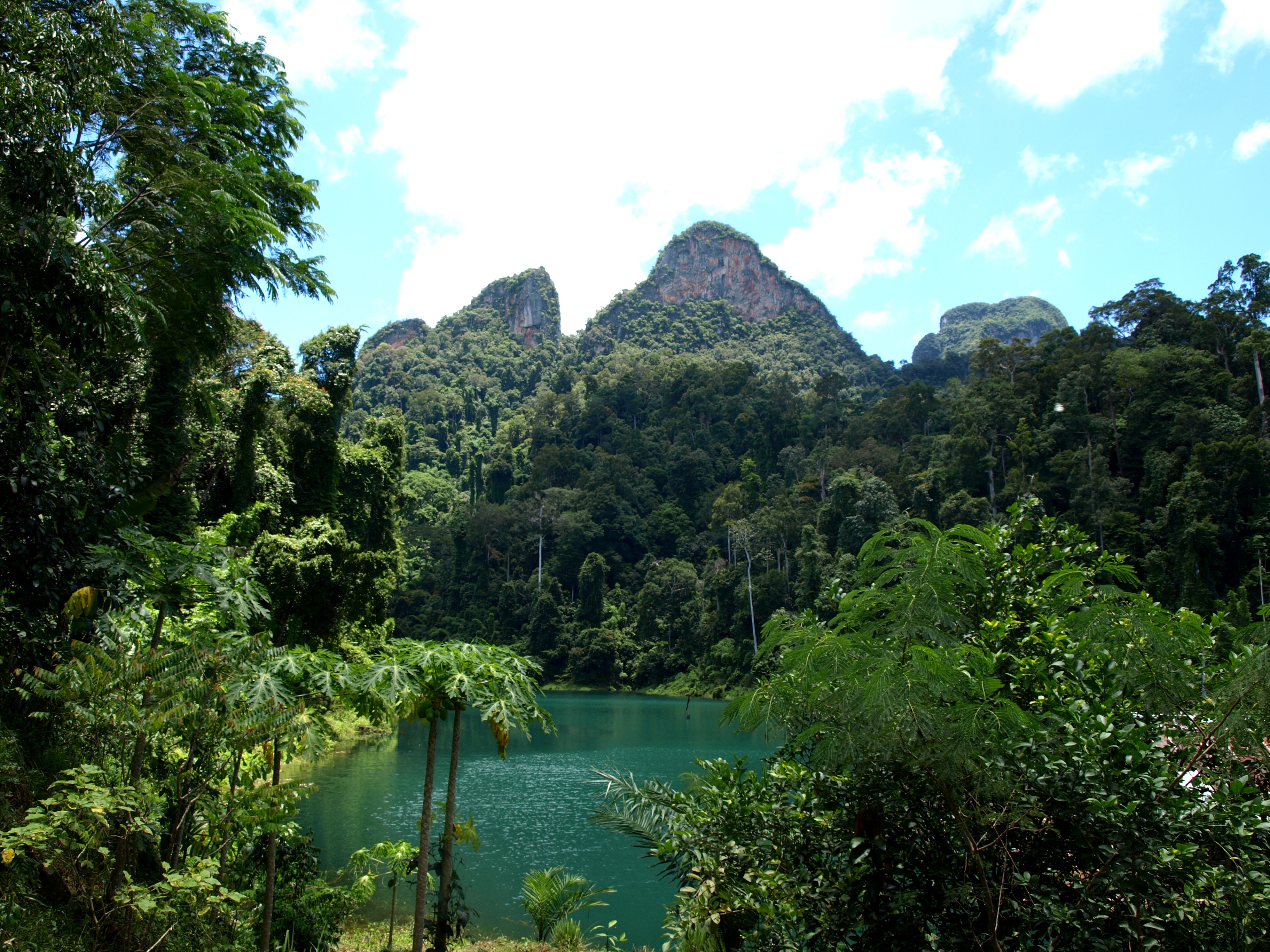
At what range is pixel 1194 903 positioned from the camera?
2695 mm

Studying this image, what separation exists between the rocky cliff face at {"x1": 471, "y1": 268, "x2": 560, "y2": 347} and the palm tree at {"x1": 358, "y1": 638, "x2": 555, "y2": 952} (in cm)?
10524

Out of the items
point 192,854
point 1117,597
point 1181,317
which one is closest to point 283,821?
point 192,854

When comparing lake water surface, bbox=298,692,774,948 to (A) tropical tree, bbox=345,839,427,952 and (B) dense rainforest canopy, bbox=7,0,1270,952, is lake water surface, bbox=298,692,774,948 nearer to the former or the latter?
(B) dense rainforest canopy, bbox=7,0,1270,952

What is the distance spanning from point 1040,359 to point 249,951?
5031cm

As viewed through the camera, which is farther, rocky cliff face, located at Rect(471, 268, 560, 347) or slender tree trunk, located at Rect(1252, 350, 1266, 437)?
rocky cliff face, located at Rect(471, 268, 560, 347)

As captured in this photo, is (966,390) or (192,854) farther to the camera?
(966,390)

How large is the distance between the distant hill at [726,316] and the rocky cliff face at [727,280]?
11 centimetres

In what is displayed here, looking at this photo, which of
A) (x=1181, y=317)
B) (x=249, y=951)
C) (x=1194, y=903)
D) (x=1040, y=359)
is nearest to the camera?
(x=1194, y=903)

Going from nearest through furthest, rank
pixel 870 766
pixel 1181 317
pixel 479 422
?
pixel 870 766, pixel 1181 317, pixel 479 422

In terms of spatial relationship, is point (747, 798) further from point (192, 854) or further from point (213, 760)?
point (192, 854)

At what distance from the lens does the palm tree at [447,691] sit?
17.0ft

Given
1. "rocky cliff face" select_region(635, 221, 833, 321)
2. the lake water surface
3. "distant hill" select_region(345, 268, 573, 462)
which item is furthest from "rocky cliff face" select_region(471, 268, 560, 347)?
the lake water surface

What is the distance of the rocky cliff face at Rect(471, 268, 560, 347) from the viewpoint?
10994 centimetres

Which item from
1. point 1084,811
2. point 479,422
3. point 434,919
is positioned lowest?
point 434,919
